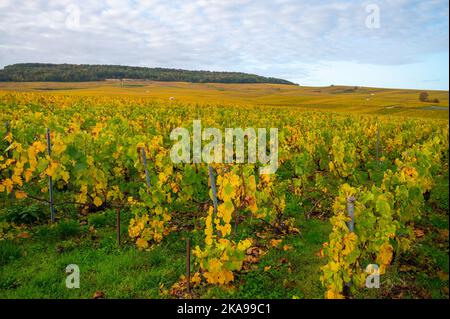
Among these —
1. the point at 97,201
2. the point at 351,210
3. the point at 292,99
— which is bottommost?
the point at 97,201

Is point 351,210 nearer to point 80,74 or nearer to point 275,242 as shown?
point 275,242

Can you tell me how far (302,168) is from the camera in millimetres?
9258

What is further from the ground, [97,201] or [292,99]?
[292,99]

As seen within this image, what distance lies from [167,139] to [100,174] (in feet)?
15.8

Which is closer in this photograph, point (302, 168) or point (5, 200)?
point (5, 200)

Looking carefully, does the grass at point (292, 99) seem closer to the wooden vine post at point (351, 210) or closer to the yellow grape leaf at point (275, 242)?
the yellow grape leaf at point (275, 242)

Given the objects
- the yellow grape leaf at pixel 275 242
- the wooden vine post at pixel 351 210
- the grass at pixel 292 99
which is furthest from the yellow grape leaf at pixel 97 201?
the grass at pixel 292 99

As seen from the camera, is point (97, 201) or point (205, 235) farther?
point (97, 201)

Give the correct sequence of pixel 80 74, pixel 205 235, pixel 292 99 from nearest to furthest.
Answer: pixel 205 235 < pixel 292 99 < pixel 80 74

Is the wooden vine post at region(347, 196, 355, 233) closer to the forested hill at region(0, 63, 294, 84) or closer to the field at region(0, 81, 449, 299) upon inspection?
the field at region(0, 81, 449, 299)

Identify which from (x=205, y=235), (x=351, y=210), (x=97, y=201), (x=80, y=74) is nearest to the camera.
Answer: (x=351, y=210)

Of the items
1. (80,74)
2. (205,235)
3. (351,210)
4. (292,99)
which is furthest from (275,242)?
(80,74)
